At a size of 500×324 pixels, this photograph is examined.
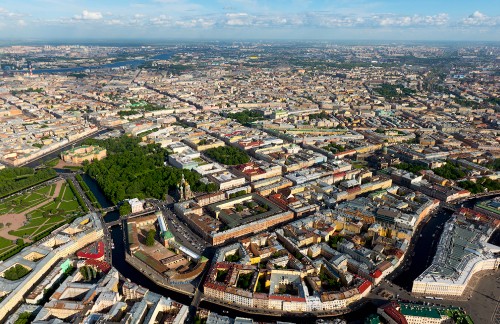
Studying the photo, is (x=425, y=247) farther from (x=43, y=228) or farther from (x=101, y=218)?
(x=43, y=228)

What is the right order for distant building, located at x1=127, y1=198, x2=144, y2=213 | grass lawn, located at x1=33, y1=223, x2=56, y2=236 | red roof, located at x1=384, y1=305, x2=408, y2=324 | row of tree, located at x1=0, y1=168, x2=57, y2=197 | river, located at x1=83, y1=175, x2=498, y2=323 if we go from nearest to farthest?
red roof, located at x1=384, y1=305, x2=408, y2=324
river, located at x1=83, y1=175, x2=498, y2=323
grass lawn, located at x1=33, y1=223, x2=56, y2=236
distant building, located at x1=127, y1=198, x2=144, y2=213
row of tree, located at x1=0, y1=168, x2=57, y2=197

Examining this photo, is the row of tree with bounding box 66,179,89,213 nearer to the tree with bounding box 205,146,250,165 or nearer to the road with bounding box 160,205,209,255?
the road with bounding box 160,205,209,255

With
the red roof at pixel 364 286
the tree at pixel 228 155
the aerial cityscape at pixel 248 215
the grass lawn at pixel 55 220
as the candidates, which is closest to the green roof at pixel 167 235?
the aerial cityscape at pixel 248 215

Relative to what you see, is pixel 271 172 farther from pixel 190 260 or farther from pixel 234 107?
pixel 234 107

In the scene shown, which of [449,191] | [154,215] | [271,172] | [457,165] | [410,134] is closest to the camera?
[154,215]

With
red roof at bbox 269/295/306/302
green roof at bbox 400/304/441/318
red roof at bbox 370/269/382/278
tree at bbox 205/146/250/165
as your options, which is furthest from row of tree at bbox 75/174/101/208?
green roof at bbox 400/304/441/318

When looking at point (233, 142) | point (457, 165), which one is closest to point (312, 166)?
point (233, 142)

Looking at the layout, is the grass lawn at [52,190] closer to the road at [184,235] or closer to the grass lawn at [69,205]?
the grass lawn at [69,205]

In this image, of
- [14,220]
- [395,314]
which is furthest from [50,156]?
[395,314]
